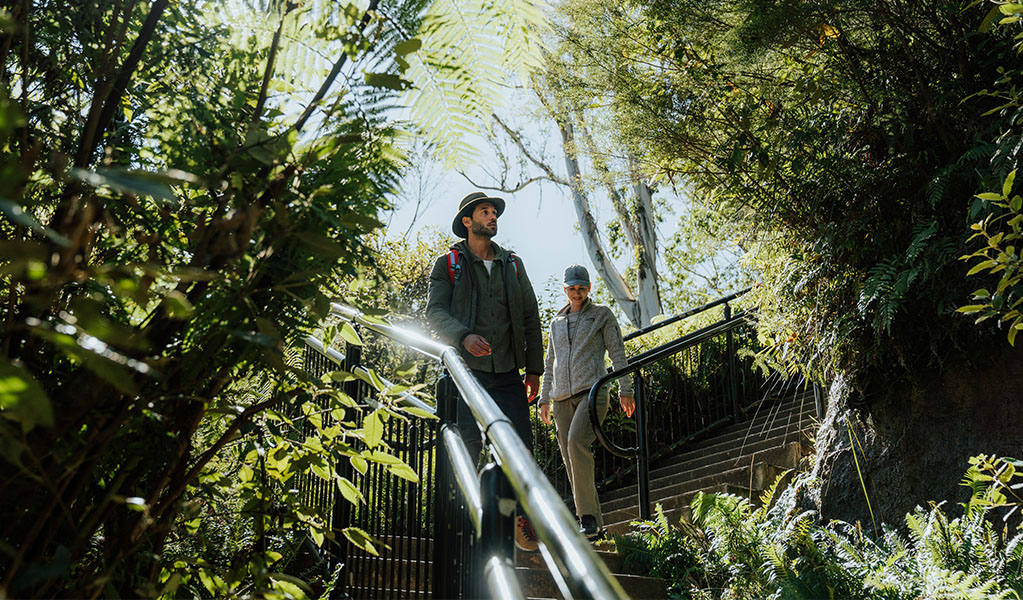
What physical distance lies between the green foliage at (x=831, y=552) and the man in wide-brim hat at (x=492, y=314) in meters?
0.83

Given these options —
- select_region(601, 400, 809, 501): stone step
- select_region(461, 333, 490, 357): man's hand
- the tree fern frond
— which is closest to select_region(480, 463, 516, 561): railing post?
the tree fern frond

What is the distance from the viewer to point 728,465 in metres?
5.82

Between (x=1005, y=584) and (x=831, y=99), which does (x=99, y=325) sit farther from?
(x=831, y=99)

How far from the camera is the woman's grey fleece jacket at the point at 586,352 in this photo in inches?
199

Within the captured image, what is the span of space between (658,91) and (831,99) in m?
1.01

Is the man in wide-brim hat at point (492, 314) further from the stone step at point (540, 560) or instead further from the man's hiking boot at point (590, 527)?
the man's hiking boot at point (590, 527)

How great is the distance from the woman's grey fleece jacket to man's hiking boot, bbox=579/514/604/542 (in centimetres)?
79

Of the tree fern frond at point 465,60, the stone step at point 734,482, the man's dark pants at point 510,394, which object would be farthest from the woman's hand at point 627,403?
the tree fern frond at point 465,60

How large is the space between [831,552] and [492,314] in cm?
205

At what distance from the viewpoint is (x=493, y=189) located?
17.3 meters

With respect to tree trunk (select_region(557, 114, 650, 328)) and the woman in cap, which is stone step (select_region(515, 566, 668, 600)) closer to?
the woman in cap

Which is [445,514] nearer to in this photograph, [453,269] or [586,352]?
[453,269]

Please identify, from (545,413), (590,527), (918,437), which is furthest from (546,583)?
(918,437)

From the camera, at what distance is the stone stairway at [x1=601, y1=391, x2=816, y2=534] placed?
5277 mm
